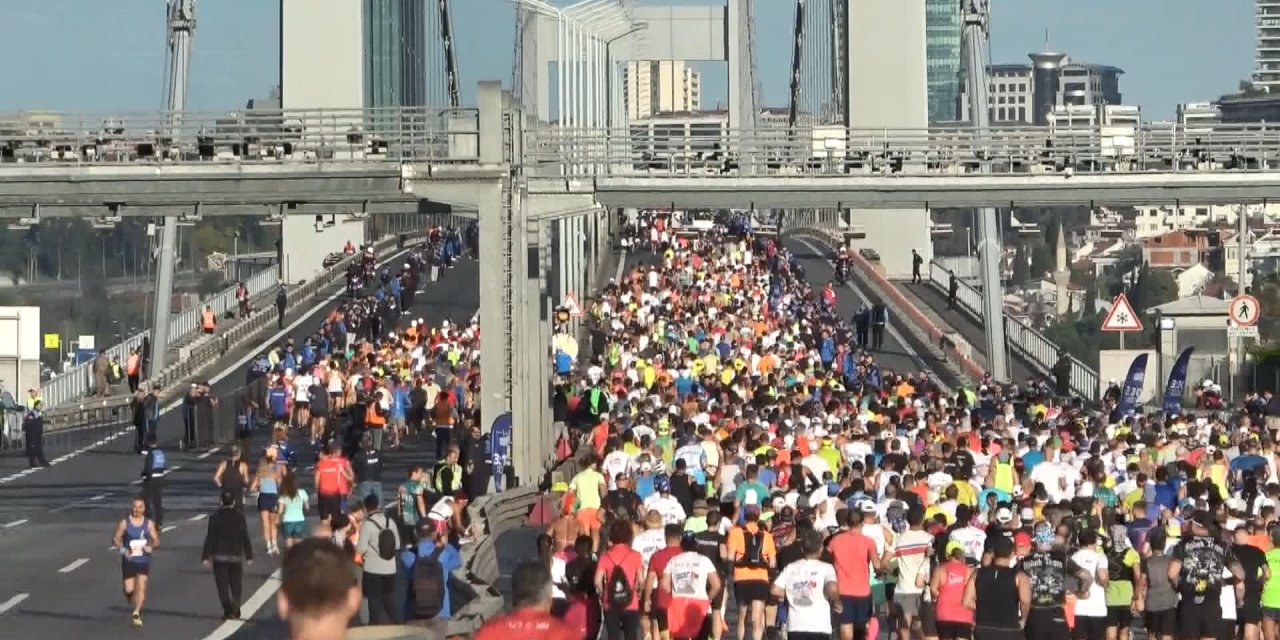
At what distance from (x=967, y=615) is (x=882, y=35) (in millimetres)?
74554

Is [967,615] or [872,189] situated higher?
[872,189]

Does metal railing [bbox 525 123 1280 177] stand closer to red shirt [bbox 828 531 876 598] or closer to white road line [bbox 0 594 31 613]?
white road line [bbox 0 594 31 613]

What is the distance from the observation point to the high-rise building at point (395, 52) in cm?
14750

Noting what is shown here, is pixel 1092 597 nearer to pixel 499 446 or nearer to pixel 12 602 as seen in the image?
pixel 12 602

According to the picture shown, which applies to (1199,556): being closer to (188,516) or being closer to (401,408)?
(188,516)

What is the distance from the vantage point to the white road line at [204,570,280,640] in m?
21.1

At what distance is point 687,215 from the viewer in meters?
127

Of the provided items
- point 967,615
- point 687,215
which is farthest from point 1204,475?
point 687,215

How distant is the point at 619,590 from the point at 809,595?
1329mm

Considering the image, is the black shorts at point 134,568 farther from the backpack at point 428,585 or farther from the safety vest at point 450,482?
the backpack at point 428,585

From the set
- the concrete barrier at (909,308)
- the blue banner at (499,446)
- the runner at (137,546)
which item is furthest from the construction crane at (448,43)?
the runner at (137,546)

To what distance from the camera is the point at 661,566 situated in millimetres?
18016

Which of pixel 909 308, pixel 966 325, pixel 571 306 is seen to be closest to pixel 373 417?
pixel 571 306

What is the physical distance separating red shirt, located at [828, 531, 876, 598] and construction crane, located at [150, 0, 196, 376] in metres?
37.5
